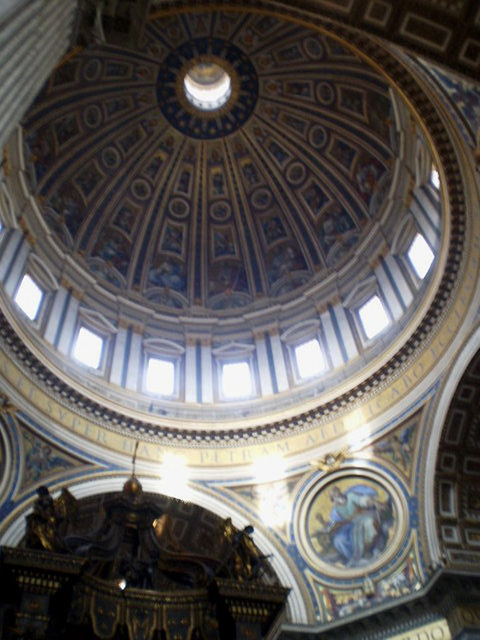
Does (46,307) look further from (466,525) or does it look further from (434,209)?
(466,525)

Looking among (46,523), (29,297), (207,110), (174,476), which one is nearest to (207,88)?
(207,110)

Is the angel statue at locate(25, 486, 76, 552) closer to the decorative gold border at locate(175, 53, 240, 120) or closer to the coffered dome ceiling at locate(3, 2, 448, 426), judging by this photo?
the coffered dome ceiling at locate(3, 2, 448, 426)

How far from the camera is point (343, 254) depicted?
24.6 metres

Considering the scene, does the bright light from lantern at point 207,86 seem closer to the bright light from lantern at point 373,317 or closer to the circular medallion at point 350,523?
the bright light from lantern at point 373,317

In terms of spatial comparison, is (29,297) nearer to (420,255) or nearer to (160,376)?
(160,376)

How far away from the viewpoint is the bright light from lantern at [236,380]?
22.2 meters

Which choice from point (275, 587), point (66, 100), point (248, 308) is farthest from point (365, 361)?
point (66, 100)

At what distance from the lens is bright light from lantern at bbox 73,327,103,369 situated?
2110 centimetres

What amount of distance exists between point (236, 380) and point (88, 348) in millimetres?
4697

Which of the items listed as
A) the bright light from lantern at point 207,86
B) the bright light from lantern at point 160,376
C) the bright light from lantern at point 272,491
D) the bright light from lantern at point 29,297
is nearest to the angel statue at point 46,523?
the bright light from lantern at point 272,491

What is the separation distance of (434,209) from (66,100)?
42.0 ft

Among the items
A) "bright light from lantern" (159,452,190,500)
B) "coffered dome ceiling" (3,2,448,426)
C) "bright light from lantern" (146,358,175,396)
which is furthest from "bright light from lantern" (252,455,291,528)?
"bright light from lantern" (146,358,175,396)

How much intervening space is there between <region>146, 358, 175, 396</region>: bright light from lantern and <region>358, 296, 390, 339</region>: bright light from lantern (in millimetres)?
6181

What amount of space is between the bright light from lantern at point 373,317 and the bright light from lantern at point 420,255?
165cm
